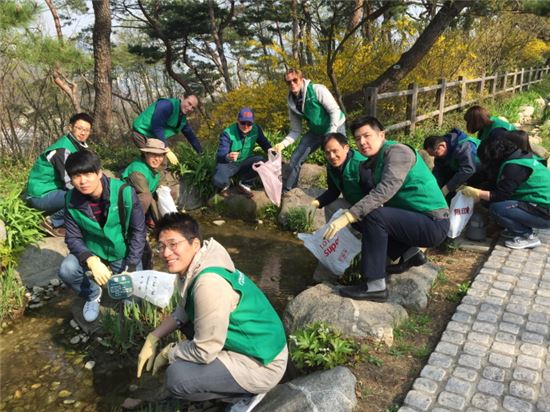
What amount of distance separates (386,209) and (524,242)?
1.86 metres

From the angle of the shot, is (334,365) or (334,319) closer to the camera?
(334,365)

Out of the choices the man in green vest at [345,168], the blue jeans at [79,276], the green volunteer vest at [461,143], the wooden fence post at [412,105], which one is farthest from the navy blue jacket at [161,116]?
the wooden fence post at [412,105]

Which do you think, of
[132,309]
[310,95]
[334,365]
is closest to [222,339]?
[334,365]

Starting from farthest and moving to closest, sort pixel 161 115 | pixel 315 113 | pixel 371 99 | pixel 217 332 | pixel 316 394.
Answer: pixel 371 99, pixel 315 113, pixel 161 115, pixel 316 394, pixel 217 332

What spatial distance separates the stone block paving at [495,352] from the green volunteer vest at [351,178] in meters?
1.21

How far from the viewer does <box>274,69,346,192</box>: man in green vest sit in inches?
197

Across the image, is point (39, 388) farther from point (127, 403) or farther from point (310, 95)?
point (310, 95)

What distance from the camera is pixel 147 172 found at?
4051 mm

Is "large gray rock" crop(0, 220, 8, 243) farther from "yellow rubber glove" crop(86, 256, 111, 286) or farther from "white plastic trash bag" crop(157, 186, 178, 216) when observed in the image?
"yellow rubber glove" crop(86, 256, 111, 286)

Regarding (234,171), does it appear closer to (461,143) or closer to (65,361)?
(461,143)

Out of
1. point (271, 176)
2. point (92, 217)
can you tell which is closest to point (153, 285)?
point (92, 217)

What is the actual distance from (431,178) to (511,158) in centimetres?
116

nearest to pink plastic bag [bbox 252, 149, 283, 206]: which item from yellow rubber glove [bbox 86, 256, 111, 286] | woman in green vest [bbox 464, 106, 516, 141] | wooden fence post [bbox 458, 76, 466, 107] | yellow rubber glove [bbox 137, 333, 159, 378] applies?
woman in green vest [bbox 464, 106, 516, 141]

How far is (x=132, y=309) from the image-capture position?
3.34m
